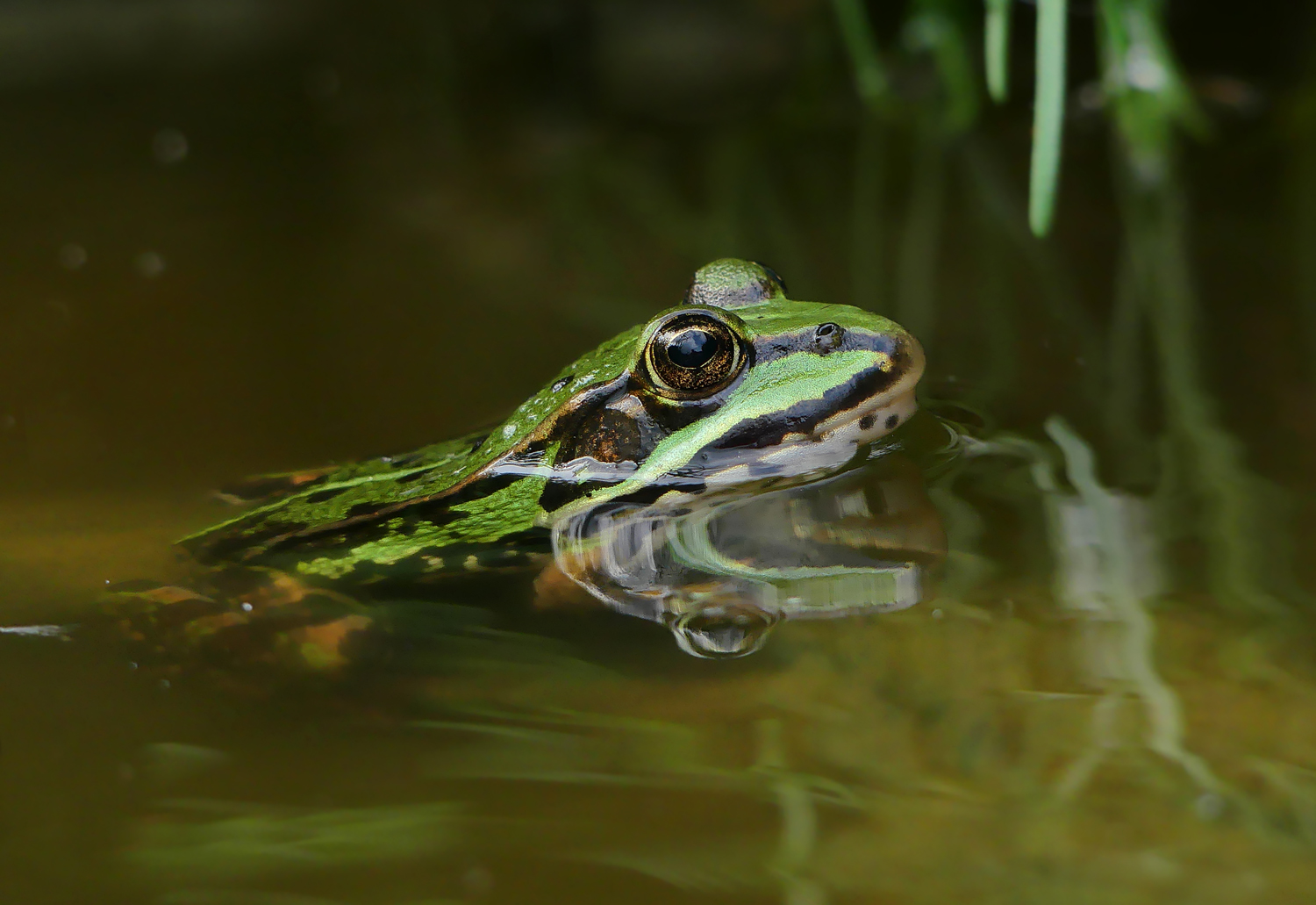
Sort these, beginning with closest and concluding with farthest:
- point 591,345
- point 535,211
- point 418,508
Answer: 1. point 418,508
2. point 591,345
3. point 535,211

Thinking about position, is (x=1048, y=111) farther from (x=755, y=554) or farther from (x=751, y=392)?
(x=755, y=554)

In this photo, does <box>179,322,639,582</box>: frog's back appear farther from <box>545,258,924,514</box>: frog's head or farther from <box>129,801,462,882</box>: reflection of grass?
<box>129,801,462,882</box>: reflection of grass

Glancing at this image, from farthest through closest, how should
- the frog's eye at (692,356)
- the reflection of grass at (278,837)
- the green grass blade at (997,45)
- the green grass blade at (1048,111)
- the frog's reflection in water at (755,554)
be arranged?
the green grass blade at (997,45)
the green grass blade at (1048,111)
the frog's eye at (692,356)
the frog's reflection in water at (755,554)
the reflection of grass at (278,837)

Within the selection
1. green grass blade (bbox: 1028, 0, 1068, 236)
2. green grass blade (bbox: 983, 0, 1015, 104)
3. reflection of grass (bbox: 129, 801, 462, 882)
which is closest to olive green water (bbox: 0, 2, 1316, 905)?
reflection of grass (bbox: 129, 801, 462, 882)

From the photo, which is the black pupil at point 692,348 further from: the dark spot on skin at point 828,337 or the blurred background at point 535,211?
the blurred background at point 535,211

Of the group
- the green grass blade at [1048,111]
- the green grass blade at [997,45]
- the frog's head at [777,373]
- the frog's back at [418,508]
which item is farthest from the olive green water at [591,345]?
the green grass blade at [997,45]

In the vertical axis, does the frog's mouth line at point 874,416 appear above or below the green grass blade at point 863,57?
below

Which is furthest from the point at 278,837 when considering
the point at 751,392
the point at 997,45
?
the point at 997,45

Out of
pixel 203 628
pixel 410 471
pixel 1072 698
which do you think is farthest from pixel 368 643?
pixel 1072 698
